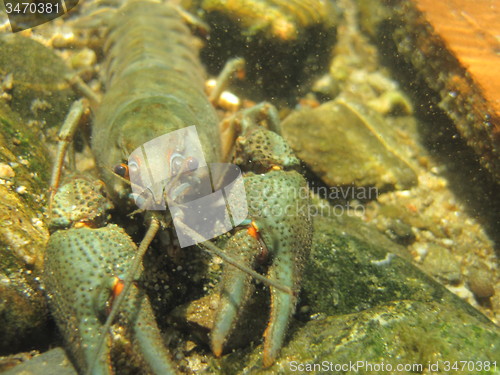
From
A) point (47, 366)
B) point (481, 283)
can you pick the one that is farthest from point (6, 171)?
point (481, 283)

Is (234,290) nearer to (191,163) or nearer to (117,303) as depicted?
(117,303)

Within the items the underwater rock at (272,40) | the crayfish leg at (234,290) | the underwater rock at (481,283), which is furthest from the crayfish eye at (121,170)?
the underwater rock at (481,283)

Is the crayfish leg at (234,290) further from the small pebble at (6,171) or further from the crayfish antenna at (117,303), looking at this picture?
the small pebble at (6,171)

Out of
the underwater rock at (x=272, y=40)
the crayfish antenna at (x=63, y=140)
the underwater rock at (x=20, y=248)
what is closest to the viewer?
the underwater rock at (x=20, y=248)

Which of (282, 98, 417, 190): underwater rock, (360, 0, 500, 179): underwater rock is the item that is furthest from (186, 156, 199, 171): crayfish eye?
(360, 0, 500, 179): underwater rock

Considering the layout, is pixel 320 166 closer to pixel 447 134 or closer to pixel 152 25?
pixel 447 134

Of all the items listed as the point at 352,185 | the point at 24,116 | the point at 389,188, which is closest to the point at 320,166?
the point at 352,185
